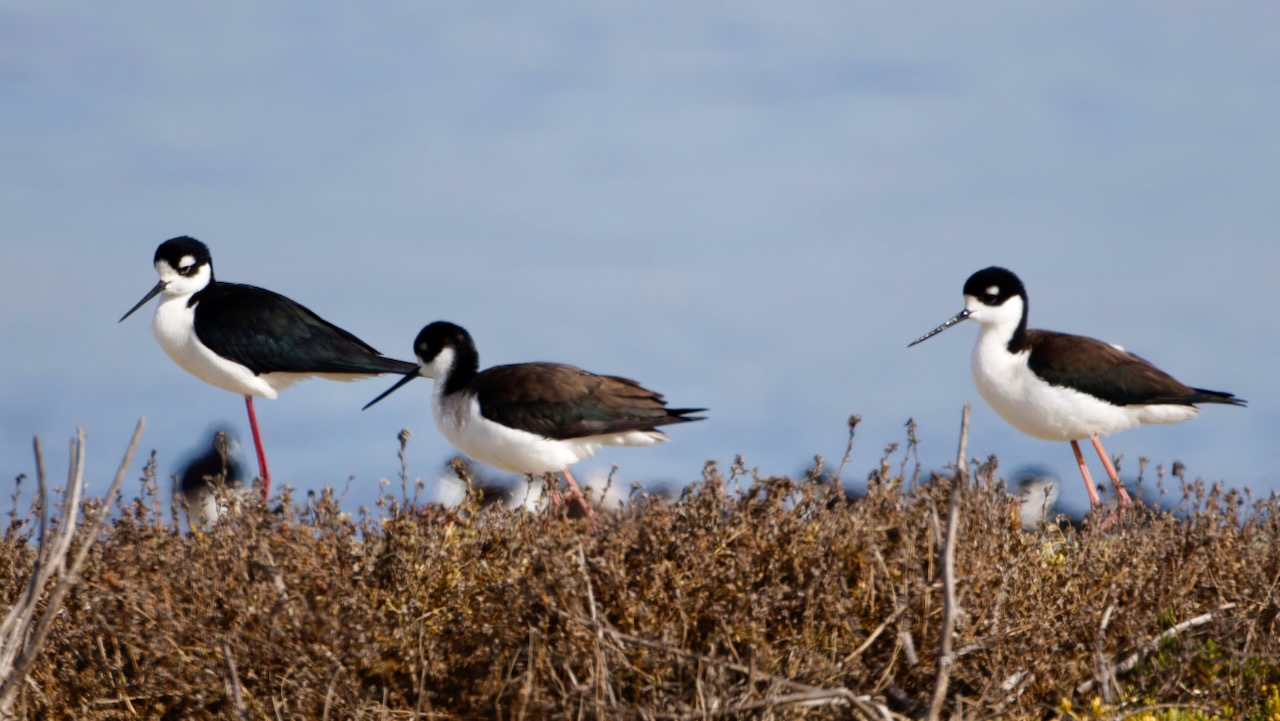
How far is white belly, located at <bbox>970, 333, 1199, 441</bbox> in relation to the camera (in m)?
10.1

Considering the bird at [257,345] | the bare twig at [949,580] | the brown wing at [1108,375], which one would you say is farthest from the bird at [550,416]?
the bare twig at [949,580]

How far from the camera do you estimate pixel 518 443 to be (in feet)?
29.9

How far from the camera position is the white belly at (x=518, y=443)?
29.9 feet

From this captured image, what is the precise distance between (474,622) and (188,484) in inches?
418

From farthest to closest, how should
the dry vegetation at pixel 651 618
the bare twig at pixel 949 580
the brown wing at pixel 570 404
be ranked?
the brown wing at pixel 570 404
the dry vegetation at pixel 651 618
the bare twig at pixel 949 580

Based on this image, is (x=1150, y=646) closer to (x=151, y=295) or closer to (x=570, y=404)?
(x=570, y=404)

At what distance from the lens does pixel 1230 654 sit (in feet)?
20.4

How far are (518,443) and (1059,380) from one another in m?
3.99

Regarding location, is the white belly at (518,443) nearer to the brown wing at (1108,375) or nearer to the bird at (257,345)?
the bird at (257,345)

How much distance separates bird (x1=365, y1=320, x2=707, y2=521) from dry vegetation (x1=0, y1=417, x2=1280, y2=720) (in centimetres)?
267

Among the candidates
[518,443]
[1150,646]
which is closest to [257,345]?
[518,443]

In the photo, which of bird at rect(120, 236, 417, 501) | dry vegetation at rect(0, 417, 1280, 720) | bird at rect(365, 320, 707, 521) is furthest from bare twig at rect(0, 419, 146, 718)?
bird at rect(120, 236, 417, 501)

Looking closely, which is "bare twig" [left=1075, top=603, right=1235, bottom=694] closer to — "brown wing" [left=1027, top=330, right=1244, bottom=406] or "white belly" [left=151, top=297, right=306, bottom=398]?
"brown wing" [left=1027, top=330, right=1244, bottom=406]

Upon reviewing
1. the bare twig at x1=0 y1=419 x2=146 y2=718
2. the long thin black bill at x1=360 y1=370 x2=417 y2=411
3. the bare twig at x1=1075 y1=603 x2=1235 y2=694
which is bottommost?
the bare twig at x1=0 y1=419 x2=146 y2=718
